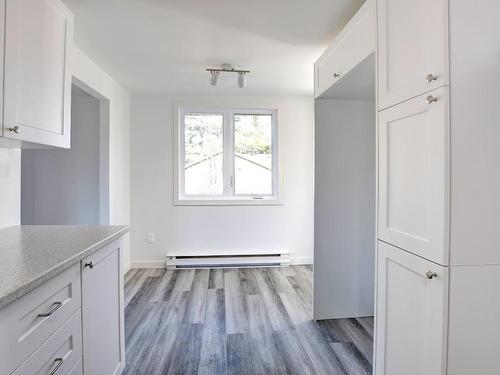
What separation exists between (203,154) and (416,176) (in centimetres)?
306

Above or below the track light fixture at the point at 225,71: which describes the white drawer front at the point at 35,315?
below

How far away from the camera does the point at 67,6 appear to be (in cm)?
187

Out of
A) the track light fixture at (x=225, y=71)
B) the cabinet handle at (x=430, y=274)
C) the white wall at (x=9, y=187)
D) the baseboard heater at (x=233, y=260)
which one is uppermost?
the track light fixture at (x=225, y=71)

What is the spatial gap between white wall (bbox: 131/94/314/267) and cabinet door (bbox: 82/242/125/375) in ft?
7.11

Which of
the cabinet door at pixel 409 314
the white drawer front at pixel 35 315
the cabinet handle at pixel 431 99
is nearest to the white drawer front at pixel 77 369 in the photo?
the white drawer front at pixel 35 315

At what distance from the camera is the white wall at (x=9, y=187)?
170cm

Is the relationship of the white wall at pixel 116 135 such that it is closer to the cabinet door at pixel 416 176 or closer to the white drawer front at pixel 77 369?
the white drawer front at pixel 77 369

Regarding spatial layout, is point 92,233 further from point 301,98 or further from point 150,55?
point 301,98

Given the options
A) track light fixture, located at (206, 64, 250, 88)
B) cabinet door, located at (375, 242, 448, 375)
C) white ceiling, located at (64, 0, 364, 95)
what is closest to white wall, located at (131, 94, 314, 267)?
white ceiling, located at (64, 0, 364, 95)

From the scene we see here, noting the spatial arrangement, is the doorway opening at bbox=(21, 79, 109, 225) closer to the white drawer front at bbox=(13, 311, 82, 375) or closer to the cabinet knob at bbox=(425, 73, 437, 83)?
the white drawer front at bbox=(13, 311, 82, 375)

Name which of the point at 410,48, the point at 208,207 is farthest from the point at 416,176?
the point at 208,207

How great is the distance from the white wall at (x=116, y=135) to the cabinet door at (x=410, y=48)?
235cm

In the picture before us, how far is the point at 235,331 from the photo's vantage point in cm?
232

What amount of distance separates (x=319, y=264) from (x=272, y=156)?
1.88 meters
